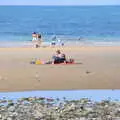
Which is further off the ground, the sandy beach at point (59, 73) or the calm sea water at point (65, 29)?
the calm sea water at point (65, 29)

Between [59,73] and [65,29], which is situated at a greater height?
[65,29]

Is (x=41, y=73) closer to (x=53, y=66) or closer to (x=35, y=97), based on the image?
(x=53, y=66)

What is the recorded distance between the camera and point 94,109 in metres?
12.1

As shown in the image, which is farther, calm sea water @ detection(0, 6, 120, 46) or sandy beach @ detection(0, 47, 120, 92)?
calm sea water @ detection(0, 6, 120, 46)

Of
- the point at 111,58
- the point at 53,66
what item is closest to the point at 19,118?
the point at 53,66

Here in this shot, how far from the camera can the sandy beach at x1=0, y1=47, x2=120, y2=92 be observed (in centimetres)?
1634

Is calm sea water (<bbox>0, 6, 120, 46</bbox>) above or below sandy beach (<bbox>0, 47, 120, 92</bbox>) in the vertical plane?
above

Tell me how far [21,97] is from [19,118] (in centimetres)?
279

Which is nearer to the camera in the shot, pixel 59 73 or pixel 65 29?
pixel 59 73

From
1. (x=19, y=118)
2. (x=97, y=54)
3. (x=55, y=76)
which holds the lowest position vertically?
(x=19, y=118)

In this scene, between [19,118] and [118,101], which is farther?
[118,101]

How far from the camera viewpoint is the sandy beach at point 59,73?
53.6 ft

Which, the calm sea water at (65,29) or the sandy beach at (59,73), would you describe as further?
the calm sea water at (65,29)

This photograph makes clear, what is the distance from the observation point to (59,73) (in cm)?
1869
